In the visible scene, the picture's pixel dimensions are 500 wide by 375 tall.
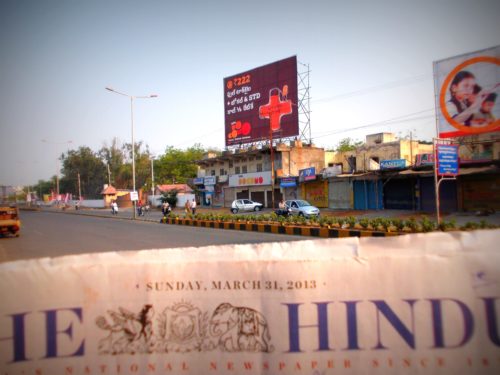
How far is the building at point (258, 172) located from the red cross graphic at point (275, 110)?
1.99m

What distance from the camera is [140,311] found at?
1567 mm

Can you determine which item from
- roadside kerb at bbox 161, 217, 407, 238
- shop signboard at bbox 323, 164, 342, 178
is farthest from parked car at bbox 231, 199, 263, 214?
roadside kerb at bbox 161, 217, 407, 238

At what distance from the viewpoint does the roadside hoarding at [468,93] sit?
14.2 m

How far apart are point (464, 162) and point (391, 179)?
492 cm

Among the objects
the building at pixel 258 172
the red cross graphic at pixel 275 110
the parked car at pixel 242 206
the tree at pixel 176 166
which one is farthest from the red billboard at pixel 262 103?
the tree at pixel 176 166

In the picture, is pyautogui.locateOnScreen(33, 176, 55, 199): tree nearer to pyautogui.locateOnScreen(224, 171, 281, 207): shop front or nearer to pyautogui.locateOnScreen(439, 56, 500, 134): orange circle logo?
pyautogui.locateOnScreen(224, 171, 281, 207): shop front

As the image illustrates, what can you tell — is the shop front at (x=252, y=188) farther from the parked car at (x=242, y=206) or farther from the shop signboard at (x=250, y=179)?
the parked car at (x=242, y=206)

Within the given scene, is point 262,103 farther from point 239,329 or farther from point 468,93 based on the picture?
point 239,329

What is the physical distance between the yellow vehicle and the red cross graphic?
20.8 metres

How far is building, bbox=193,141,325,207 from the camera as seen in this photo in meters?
31.1

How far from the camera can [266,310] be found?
155 cm

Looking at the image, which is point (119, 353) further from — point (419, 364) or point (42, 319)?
point (419, 364)

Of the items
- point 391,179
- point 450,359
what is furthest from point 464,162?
point 450,359

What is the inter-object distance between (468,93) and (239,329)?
17.1 m
